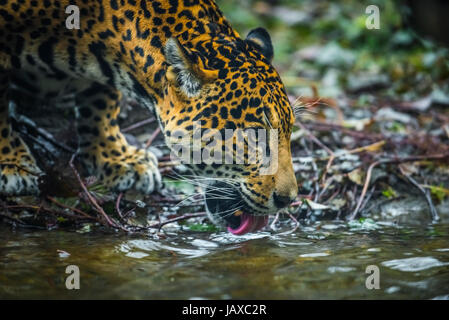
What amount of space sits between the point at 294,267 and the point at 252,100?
1167 mm

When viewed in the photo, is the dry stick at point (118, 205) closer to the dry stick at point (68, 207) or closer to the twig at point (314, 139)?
the dry stick at point (68, 207)

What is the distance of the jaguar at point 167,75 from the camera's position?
4.04m

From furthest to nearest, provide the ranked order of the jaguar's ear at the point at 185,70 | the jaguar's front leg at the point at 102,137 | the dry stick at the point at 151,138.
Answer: the dry stick at the point at 151,138, the jaguar's front leg at the point at 102,137, the jaguar's ear at the point at 185,70

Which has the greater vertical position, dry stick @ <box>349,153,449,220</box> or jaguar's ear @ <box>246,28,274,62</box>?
jaguar's ear @ <box>246,28,274,62</box>

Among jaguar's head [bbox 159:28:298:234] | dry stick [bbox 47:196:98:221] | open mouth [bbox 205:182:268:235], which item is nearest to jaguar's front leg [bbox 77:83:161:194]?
dry stick [bbox 47:196:98:221]

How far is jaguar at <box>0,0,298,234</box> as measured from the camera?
404 cm

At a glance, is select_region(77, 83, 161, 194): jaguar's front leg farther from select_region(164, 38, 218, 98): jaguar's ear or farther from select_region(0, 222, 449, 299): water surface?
select_region(164, 38, 218, 98): jaguar's ear


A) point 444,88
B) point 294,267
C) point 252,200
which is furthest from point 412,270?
point 444,88

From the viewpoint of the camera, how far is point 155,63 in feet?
14.1

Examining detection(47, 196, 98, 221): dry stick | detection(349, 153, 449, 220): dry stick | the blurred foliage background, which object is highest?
the blurred foliage background

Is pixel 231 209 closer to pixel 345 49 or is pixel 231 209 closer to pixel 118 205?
pixel 118 205

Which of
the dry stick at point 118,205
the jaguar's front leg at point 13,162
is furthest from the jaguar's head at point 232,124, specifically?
the jaguar's front leg at point 13,162
